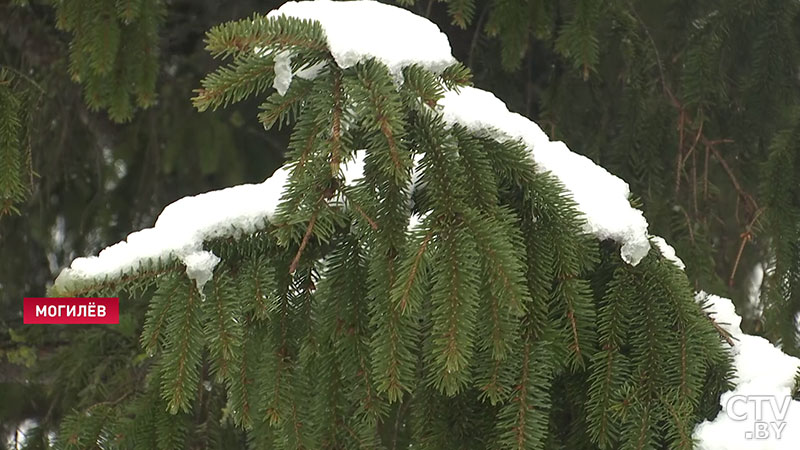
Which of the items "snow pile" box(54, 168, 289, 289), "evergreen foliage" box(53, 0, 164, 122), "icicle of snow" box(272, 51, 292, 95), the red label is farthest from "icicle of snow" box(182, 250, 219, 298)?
"evergreen foliage" box(53, 0, 164, 122)

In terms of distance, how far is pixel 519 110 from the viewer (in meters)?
2.84

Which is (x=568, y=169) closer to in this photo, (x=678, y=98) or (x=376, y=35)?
(x=376, y=35)

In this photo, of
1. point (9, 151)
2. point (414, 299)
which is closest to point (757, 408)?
point (414, 299)

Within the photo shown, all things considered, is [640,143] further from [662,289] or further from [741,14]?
[662,289]

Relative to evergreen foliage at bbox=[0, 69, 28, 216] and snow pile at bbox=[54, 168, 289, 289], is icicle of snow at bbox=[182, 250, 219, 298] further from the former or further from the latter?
evergreen foliage at bbox=[0, 69, 28, 216]

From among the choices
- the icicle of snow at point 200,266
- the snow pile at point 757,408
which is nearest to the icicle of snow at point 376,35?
the icicle of snow at point 200,266

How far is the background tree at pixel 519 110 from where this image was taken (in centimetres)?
221

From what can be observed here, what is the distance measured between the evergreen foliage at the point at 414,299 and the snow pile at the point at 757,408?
3 cm

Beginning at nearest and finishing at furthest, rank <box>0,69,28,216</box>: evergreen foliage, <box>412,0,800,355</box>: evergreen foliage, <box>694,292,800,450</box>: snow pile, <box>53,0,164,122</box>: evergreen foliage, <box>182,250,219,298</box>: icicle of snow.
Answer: <box>182,250,219,298</box>: icicle of snow
<box>694,292,800,450</box>: snow pile
<box>0,69,28,216</box>: evergreen foliage
<box>53,0,164,122</box>: evergreen foliage
<box>412,0,800,355</box>: evergreen foliage

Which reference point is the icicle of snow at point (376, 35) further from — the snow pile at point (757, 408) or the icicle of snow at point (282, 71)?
the snow pile at point (757, 408)

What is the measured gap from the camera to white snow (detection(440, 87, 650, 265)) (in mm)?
1200

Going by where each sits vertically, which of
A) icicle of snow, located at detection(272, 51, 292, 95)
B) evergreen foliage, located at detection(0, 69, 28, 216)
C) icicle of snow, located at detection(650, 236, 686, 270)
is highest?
icicle of snow, located at detection(272, 51, 292, 95)

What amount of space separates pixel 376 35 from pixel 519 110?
1.79 metres

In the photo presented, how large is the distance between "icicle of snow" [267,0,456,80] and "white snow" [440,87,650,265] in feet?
0.23
